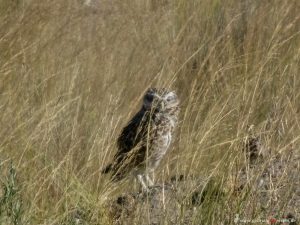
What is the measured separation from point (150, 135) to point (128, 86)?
127 centimetres

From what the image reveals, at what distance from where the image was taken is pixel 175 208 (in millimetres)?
3562

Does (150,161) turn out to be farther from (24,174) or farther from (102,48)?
(102,48)

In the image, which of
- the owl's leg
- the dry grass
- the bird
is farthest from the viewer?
the bird

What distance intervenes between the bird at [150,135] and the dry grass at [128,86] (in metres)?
0.07

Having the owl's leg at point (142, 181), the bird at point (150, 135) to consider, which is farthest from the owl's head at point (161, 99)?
the owl's leg at point (142, 181)

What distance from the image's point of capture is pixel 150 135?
4.75 m

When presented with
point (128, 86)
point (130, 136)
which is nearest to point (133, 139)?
point (130, 136)

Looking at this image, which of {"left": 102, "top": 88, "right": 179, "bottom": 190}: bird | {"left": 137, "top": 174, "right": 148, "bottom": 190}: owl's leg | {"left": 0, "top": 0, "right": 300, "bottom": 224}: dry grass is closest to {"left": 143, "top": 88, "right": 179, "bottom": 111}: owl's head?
{"left": 102, "top": 88, "right": 179, "bottom": 190}: bird

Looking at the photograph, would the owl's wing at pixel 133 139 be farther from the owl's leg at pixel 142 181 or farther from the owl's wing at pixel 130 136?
the owl's leg at pixel 142 181

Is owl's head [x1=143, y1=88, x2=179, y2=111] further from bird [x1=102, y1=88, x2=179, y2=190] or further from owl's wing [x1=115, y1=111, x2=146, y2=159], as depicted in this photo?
owl's wing [x1=115, y1=111, x2=146, y2=159]

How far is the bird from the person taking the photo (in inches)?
179

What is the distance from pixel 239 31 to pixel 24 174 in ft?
9.98

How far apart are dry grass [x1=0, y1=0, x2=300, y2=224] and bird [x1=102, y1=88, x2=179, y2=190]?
0.07 m

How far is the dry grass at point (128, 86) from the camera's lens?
3689 mm
